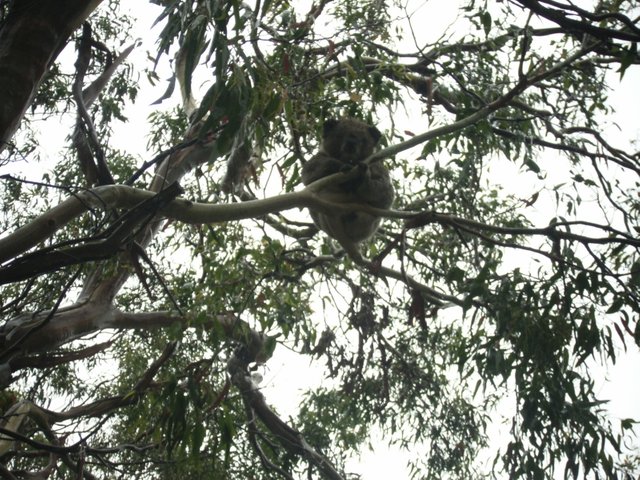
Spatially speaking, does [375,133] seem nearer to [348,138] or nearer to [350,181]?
[348,138]

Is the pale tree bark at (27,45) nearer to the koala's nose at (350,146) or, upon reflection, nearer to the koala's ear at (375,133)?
the koala's nose at (350,146)

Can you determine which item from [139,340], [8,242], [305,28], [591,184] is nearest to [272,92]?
[305,28]

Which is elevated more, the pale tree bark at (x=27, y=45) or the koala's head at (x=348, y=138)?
the koala's head at (x=348, y=138)

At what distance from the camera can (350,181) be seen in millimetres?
4086

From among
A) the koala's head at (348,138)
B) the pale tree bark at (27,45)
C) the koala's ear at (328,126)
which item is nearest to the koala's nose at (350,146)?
the koala's head at (348,138)

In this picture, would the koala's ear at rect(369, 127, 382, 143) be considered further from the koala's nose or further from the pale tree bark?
the pale tree bark

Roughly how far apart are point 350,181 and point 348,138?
104cm

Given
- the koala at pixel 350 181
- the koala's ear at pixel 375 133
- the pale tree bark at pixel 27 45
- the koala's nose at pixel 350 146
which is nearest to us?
the pale tree bark at pixel 27 45

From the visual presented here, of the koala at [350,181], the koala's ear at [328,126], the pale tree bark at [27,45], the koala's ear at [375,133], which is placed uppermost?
the koala's ear at [375,133]

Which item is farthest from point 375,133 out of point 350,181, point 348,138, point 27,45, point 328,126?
point 27,45

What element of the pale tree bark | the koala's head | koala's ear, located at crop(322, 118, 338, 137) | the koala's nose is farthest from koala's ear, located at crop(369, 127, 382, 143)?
the pale tree bark

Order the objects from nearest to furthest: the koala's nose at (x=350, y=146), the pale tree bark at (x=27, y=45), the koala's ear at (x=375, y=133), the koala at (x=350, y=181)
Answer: the pale tree bark at (x=27, y=45) < the koala at (x=350, y=181) < the koala's nose at (x=350, y=146) < the koala's ear at (x=375, y=133)

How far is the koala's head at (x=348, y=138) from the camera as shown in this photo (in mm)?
5004

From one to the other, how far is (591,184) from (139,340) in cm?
569
